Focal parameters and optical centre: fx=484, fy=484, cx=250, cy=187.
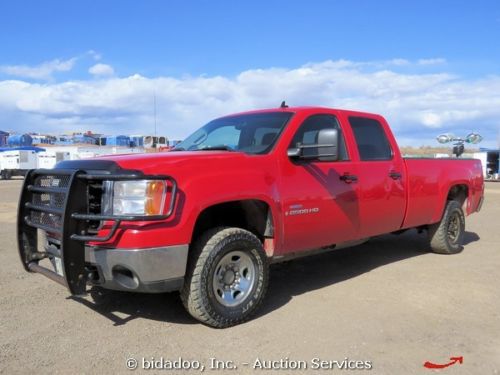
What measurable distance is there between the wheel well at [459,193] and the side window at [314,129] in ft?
9.85

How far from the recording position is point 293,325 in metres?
4.19

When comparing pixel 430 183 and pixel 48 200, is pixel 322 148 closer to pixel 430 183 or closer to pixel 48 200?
pixel 48 200

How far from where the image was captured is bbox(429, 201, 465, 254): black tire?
281 inches

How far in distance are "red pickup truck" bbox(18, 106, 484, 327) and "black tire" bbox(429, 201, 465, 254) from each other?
110 cm

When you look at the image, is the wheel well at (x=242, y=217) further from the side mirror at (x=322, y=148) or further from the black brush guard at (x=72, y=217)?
the black brush guard at (x=72, y=217)

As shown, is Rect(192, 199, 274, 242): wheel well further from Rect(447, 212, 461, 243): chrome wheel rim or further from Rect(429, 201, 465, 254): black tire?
Rect(447, 212, 461, 243): chrome wheel rim

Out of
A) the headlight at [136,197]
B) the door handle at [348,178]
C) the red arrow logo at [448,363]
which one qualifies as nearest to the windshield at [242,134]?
the door handle at [348,178]

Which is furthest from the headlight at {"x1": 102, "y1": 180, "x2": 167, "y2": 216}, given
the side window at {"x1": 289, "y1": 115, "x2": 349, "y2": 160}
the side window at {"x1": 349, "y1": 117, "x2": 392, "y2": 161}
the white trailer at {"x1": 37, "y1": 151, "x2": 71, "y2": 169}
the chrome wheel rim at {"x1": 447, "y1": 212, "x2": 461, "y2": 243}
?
the white trailer at {"x1": 37, "y1": 151, "x2": 71, "y2": 169}

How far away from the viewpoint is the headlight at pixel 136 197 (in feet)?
12.0

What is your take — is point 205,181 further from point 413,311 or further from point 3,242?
point 3,242

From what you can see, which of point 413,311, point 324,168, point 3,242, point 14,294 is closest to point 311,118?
point 324,168

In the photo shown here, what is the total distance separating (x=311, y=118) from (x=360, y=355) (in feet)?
8.37

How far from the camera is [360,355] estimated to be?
11.7 ft

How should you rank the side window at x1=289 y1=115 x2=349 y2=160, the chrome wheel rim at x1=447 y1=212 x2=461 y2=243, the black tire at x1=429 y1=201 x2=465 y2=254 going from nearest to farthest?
the side window at x1=289 y1=115 x2=349 y2=160, the black tire at x1=429 y1=201 x2=465 y2=254, the chrome wheel rim at x1=447 y1=212 x2=461 y2=243
